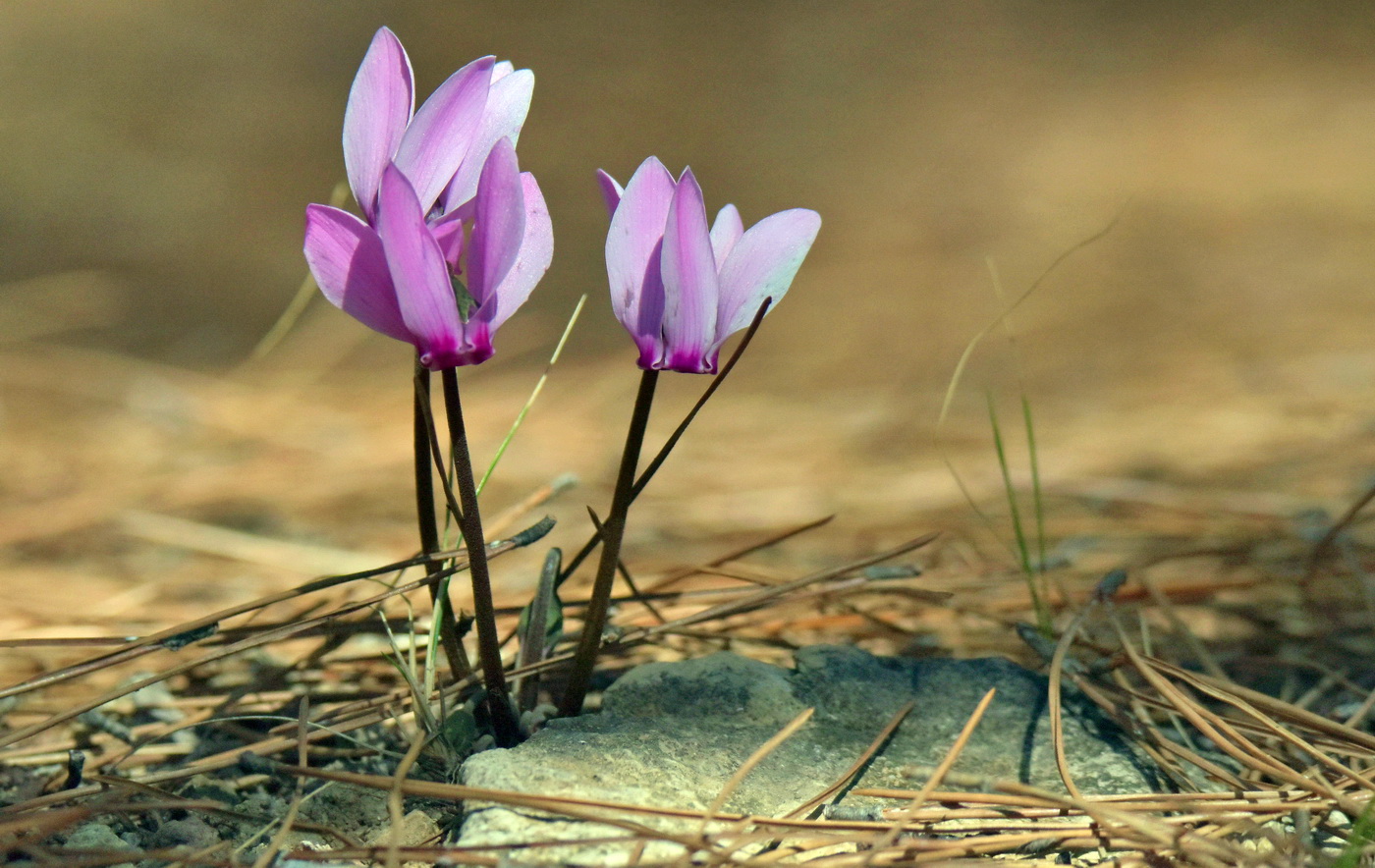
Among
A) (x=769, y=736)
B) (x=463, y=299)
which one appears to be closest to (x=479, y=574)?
(x=463, y=299)

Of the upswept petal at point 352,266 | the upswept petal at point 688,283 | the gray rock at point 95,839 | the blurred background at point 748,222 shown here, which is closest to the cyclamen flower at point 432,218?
the upswept petal at point 352,266

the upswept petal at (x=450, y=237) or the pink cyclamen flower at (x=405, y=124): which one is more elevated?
the pink cyclamen flower at (x=405, y=124)

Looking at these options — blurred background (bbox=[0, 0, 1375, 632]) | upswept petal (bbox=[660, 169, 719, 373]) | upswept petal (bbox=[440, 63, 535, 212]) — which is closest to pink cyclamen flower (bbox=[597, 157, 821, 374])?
upswept petal (bbox=[660, 169, 719, 373])

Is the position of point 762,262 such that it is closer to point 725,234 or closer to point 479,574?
point 725,234

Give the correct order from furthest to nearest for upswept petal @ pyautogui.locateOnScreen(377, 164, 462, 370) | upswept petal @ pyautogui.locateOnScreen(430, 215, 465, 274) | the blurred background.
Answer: the blurred background → upswept petal @ pyautogui.locateOnScreen(430, 215, 465, 274) → upswept petal @ pyautogui.locateOnScreen(377, 164, 462, 370)

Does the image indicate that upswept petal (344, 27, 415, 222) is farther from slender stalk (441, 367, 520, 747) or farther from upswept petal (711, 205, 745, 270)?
upswept petal (711, 205, 745, 270)

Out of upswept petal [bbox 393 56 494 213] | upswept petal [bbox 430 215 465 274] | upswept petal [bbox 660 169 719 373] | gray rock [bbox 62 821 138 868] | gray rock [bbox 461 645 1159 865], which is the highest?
upswept petal [bbox 393 56 494 213]

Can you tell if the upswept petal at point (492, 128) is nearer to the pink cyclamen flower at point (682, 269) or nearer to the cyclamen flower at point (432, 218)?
the cyclamen flower at point (432, 218)
